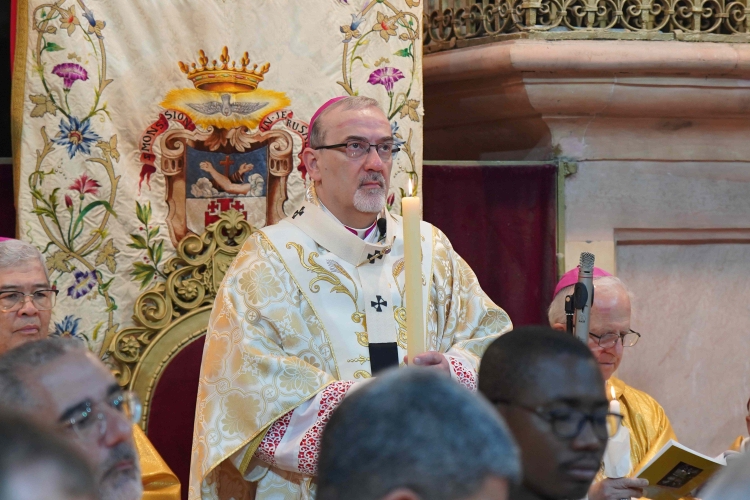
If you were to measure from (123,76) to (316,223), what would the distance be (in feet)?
3.53

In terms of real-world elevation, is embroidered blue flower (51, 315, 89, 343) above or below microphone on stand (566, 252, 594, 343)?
below

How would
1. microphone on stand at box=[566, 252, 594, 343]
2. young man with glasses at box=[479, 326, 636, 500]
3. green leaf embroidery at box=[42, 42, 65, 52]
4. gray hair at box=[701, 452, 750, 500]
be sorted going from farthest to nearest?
green leaf embroidery at box=[42, 42, 65, 52] → microphone on stand at box=[566, 252, 594, 343] → young man with glasses at box=[479, 326, 636, 500] → gray hair at box=[701, 452, 750, 500]

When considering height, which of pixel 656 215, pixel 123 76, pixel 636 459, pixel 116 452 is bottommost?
pixel 636 459

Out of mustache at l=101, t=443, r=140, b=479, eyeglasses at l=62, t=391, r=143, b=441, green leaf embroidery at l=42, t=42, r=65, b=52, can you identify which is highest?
green leaf embroidery at l=42, t=42, r=65, b=52

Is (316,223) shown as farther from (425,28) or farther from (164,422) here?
(425,28)

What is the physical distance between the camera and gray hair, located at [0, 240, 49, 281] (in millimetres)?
3982

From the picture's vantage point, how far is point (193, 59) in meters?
4.61

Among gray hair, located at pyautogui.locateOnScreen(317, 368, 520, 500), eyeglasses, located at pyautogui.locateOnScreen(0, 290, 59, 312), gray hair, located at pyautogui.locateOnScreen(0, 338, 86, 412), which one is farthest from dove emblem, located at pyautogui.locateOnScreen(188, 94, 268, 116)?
gray hair, located at pyautogui.locateOnScreen(317, 368, 520, 500)

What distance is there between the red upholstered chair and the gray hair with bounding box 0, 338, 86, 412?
2.33 m

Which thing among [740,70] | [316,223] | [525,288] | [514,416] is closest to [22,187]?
[316,223]

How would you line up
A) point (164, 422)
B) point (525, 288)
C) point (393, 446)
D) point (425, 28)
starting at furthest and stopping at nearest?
point (425, 28) → point (525, 288) → point (164, 422) → point (393, 446)

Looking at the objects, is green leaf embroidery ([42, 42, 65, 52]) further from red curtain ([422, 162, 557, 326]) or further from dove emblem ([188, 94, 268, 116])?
red curtain ([422, 162, 557, 326])

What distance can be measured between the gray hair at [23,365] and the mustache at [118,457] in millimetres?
153

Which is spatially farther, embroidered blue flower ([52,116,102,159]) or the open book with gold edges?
embroidered blue flower ([52,116,102,159])
